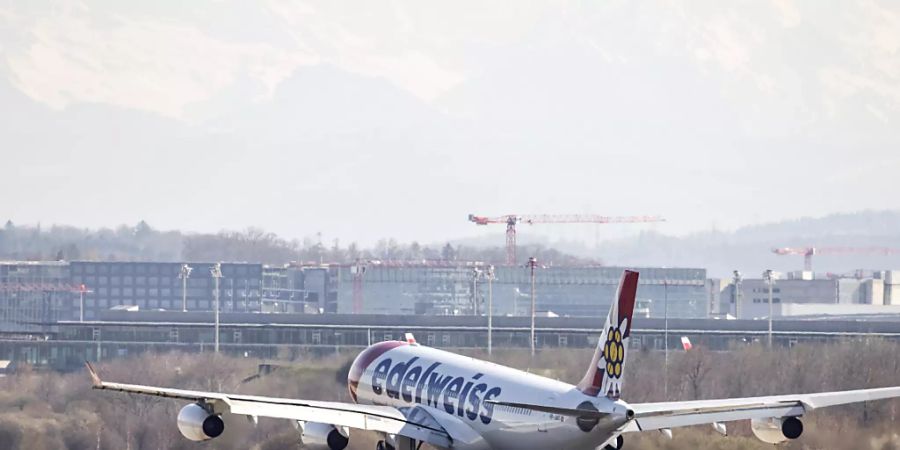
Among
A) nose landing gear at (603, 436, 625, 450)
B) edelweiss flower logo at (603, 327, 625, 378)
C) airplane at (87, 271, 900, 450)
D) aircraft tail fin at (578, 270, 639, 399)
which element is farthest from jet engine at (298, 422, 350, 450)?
edelweiss flower logo at (603, 327, 625, 378)

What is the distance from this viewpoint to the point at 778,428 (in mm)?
58375

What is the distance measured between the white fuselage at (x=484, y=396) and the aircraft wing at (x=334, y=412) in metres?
0.43

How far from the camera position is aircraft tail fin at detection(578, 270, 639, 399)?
181 ft

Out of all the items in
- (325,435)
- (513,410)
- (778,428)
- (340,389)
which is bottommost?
(340,389)

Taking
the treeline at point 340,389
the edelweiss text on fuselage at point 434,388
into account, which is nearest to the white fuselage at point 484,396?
the edelweiss text on fuselage at point 434,388

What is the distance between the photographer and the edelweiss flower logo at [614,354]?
182 ft

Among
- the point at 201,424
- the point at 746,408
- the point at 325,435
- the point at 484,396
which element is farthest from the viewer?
the point at 484,396

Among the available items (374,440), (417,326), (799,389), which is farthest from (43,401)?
(417,326)

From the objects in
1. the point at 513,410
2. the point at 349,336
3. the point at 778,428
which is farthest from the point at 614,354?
the point at 349,336

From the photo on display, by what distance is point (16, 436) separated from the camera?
8250 cm

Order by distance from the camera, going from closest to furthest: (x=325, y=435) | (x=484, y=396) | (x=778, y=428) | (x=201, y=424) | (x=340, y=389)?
(x=201, y=424)
(x=778, y=428)
(x=325, y=435)
(x=484, y=396)
(x=340, y=389)

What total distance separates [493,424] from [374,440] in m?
12.0

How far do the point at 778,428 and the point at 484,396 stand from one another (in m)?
9.92

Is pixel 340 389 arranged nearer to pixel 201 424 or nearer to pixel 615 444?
pixel 615 444
